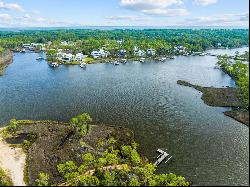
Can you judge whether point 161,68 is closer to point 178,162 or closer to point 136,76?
point 136,76

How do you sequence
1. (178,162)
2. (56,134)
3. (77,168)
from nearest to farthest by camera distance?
1. (77,168)
2. (178,162)
3. (56,134)

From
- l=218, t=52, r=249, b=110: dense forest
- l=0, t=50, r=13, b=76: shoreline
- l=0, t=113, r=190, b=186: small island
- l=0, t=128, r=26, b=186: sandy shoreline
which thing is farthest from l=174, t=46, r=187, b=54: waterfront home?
l=0, t=128, r=26, b=186: sandy shoreline

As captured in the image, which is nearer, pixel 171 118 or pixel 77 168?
pixel 77 168

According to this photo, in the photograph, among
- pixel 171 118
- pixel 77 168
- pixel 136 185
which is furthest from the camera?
pixel 171 118

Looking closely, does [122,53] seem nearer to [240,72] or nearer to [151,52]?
[151,52]

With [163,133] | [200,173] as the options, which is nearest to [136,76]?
[163,133]

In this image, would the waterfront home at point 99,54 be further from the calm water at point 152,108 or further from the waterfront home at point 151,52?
the calm water at point 152,108

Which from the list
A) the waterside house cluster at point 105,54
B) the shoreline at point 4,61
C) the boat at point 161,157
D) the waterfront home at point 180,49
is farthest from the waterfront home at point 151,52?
the boat at point 161,157
